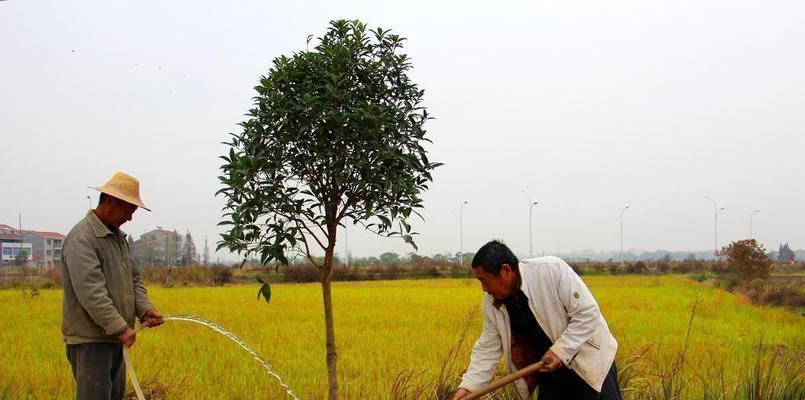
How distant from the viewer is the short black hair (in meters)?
2.95

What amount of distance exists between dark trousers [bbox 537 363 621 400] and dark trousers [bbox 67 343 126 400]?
8.09ft

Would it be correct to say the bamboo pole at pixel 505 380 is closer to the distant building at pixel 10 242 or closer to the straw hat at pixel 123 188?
the straw hat at pixel 123 188

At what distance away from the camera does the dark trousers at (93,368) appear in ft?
11.3

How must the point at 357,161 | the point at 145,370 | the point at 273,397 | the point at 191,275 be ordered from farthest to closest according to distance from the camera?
the point at 191,275 → the point at 145,370 → the point at 273,397 → the point at 357,161

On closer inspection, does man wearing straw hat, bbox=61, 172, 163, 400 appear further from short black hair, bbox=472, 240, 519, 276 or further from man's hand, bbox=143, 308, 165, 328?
short black hair, bbox=472, 240, 519, 276

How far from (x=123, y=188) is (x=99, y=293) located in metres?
0.62

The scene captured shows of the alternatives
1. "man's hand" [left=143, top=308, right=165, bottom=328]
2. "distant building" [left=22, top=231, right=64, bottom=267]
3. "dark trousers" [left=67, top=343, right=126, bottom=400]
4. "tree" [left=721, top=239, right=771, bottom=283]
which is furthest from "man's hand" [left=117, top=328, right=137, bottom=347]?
"distant building" [left=22, top=231, right=64, bottom=267]

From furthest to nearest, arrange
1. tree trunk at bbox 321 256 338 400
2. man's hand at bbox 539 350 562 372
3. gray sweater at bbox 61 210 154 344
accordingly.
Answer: tree trunk at bbox 321 256 338 400 → gray sweater at bbox 61 210 154 344 → man's hand at bbox 539 350 562 372

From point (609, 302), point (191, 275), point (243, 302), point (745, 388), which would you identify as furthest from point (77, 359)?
point (191, 275)

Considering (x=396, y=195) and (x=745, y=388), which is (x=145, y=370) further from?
(x=745, y=388)

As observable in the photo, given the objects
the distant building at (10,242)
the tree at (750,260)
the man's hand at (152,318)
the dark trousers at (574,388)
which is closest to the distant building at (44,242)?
the distant building at (10,242)

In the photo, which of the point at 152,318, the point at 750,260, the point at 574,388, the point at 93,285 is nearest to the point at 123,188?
the point at 93,285

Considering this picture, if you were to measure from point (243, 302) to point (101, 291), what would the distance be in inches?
537

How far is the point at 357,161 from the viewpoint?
3.60 metres
